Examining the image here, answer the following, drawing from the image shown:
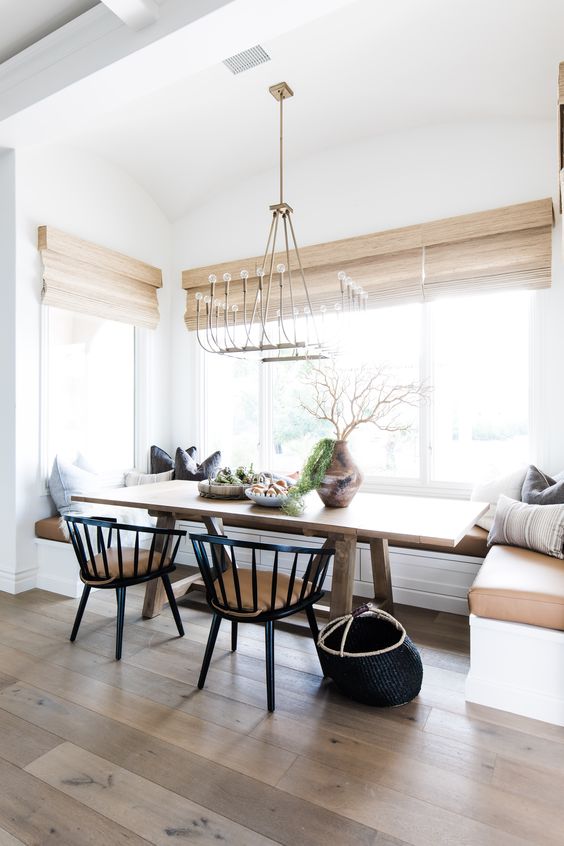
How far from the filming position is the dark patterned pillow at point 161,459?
14.2ft

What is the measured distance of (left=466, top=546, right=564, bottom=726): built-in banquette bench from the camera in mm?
1976

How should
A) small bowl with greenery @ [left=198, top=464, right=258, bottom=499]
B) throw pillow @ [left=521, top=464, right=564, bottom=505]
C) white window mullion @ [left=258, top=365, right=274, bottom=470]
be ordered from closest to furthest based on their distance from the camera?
throw pillow @ [left=521, top=464, right=564, bottom=505] < small bowl with greenery @ [left=198, top=464, right=258, bottom=499] < white window mullion @ [left=258, top=365, right=274, bottom=470]

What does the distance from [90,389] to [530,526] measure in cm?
322

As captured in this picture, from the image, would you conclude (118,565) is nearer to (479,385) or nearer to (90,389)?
(90,389)

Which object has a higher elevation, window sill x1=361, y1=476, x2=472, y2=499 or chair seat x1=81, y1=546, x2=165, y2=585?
window sill x1=361, y1=476, x2=472, y2=499

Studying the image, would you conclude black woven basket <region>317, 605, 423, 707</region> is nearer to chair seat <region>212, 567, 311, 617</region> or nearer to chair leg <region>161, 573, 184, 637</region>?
chair seat <region>212, 567, 311, 617</region>

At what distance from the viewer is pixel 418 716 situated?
2014mm

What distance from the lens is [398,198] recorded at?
3605 millimetres

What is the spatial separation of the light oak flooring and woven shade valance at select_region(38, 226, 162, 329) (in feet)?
7.73

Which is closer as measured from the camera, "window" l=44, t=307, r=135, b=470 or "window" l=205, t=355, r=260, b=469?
"window" l=44, t=307, r=135, b=470

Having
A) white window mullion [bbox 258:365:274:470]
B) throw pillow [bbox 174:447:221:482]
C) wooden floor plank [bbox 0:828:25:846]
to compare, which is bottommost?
wooden floor plank [bbox 0:828:25:846]

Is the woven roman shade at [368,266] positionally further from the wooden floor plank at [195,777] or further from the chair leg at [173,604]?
the wooden floor plank at [195,777]

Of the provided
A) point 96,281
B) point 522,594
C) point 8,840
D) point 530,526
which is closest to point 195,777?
point 8,840

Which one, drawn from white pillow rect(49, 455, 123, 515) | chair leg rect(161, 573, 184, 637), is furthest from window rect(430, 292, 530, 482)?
white pillow rect(49, 455, 123, 515)
